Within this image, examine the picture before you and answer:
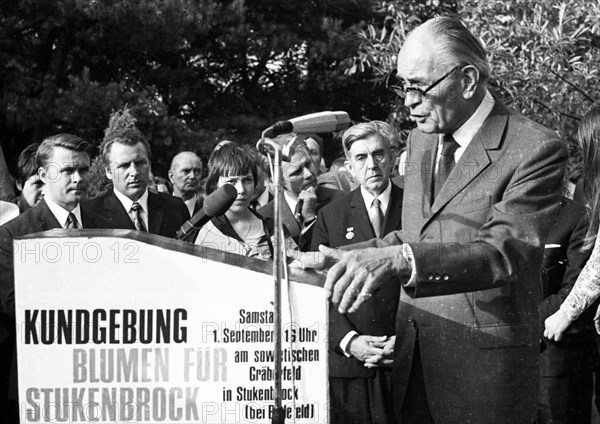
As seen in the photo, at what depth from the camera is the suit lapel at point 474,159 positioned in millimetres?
3848

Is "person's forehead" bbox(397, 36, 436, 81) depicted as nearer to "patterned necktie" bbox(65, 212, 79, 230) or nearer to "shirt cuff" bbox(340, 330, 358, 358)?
"shirt cuff" bbox(340, 330, 358, 358)

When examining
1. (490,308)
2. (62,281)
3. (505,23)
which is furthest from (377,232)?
(505,23)

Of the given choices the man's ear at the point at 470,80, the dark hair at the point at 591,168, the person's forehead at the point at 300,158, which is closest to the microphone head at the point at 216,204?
the man's ear at the point at 470,80

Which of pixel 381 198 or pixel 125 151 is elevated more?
pixel 125 151

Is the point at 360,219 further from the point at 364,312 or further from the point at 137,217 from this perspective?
the point at 137,217

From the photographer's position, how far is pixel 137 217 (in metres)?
6.89

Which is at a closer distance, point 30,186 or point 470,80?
point 470,80

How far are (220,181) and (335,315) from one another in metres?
1.68

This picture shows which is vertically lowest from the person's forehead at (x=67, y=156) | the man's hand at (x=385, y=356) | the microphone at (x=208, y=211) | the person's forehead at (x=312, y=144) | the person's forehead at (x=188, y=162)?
the man's hand at (x=385, y=356)

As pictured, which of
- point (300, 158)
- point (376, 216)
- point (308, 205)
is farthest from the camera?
point (300, 158)

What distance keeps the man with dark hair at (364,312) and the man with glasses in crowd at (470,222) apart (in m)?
1.31

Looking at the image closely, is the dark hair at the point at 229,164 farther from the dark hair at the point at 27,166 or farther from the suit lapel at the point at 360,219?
the dark hair at the point at 27,166

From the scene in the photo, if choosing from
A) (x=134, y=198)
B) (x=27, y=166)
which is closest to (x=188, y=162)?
(x=27, y=166)

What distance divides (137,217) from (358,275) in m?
3.77
